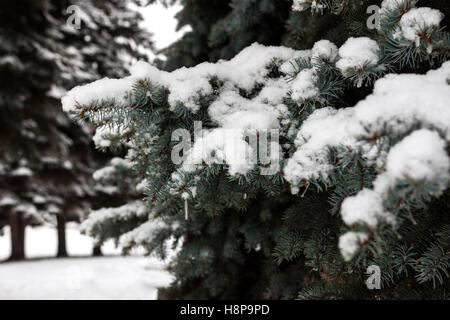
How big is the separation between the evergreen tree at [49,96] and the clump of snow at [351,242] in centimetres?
799

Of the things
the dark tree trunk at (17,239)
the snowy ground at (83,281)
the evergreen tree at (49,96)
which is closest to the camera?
the snowy ground at (83,281)

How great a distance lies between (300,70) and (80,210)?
10.9 meters

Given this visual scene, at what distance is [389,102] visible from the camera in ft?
2.76

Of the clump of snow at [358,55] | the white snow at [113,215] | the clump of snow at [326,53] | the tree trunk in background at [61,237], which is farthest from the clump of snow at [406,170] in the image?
the tree trunk in background at [61,237]

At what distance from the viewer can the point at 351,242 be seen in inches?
29.6

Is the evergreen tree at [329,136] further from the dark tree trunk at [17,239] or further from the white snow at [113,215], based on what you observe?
the dark tree trunk at [17,239]

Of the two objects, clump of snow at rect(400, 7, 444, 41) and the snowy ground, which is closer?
clump of snow at rect(400, 7, 444, 41)

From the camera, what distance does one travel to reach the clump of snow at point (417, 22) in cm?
99

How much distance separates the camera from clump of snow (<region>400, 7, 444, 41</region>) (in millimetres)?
991

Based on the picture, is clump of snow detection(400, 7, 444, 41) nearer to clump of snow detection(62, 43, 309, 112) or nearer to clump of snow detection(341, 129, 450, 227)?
clump of snow detection(341, 129, 450, 227)

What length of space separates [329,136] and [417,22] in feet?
1.40

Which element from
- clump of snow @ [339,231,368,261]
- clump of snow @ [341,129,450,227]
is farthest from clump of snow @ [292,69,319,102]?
clump of snow @ [339,231,368,261]
